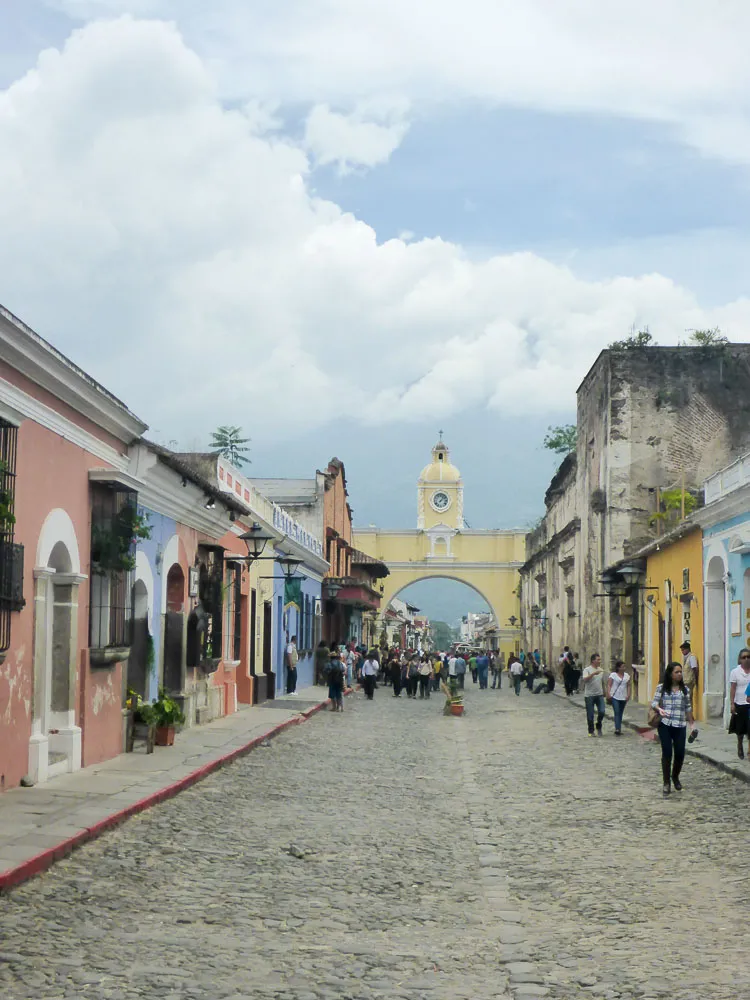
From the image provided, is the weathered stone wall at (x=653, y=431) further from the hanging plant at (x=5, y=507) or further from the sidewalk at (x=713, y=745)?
the hanging plant at (x=5, y=507)

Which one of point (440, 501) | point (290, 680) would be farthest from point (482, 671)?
point (440, 501)

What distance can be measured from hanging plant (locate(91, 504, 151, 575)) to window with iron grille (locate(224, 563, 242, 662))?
24.9 ft

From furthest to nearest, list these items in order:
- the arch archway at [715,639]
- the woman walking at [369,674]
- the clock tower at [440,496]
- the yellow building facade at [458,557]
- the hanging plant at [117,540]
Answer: the clock tower at [440,496], the yellow building facade at [458,557], the woman walking at [369,674], the arch archway at [715,639], the hanging plant at [117,540]

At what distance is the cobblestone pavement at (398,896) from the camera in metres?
5.38

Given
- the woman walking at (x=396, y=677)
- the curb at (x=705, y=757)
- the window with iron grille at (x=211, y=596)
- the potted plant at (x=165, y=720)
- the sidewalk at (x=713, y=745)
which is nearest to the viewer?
the curb at (x=705, y=757)

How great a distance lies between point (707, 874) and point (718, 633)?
13.6 metres

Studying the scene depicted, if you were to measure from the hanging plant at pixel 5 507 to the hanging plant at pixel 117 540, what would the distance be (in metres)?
2.86

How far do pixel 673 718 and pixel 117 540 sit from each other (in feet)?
19.7

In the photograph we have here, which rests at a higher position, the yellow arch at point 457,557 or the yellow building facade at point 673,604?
the yellow arch at point 457,557

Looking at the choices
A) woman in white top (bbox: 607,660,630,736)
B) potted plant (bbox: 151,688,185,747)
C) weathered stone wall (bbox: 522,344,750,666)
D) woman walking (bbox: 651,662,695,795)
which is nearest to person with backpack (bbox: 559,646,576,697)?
weathered stone wall (bbox: 522,344,750,666)

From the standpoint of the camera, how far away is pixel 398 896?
7.13m

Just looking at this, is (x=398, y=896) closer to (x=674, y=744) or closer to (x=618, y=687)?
(x=674, y=744)

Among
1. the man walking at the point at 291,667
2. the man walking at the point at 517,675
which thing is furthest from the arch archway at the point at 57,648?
the man walking at the point at 517,675

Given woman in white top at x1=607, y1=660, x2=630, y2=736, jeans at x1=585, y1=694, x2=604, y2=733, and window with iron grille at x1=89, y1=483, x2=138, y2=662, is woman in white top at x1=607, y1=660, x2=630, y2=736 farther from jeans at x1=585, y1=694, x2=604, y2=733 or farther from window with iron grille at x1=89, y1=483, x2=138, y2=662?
window with iron grille at x1=89, y1=483, x2=138, y2=662
